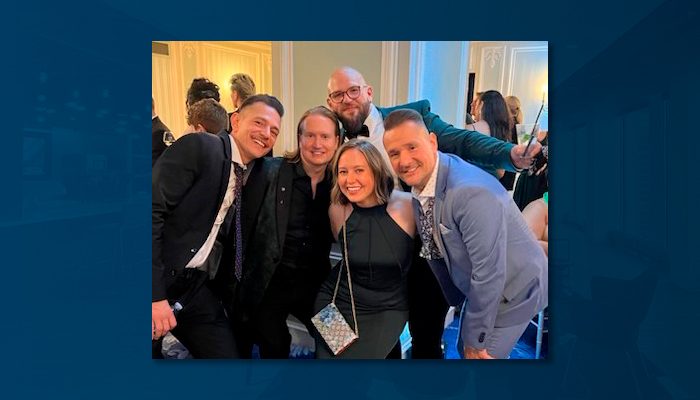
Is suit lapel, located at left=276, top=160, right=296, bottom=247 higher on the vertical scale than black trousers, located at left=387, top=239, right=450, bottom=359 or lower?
higher

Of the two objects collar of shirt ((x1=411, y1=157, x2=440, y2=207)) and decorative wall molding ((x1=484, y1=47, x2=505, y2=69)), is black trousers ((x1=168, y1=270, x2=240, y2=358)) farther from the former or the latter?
decorative wall molding ((x1=484, y1=47, x2=505, y2=69))

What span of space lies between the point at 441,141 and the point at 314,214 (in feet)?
1.69

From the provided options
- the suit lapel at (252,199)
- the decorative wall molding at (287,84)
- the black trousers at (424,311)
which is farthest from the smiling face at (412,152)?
the suit lapel at (252,199)

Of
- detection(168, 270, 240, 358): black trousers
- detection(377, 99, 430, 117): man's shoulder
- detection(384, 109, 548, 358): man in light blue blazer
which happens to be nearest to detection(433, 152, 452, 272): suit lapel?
detection(384, 109, 548, 358): man in light blue blazer

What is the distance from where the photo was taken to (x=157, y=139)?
194cm

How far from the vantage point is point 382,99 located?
1886 mm

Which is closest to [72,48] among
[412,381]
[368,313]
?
[368,313]

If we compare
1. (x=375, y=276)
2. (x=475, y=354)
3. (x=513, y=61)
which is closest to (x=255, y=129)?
(x=375, y=276)

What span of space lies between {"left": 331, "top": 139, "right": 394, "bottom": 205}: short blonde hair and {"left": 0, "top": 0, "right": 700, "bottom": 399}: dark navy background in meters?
0.41

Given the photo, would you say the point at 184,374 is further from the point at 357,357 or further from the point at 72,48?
A: the point at 72,48

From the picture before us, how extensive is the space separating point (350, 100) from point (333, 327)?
81cm

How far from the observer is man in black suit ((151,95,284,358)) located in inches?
75.0

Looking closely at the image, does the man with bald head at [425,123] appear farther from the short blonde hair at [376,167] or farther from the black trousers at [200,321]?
the black trousers at [200,321]
